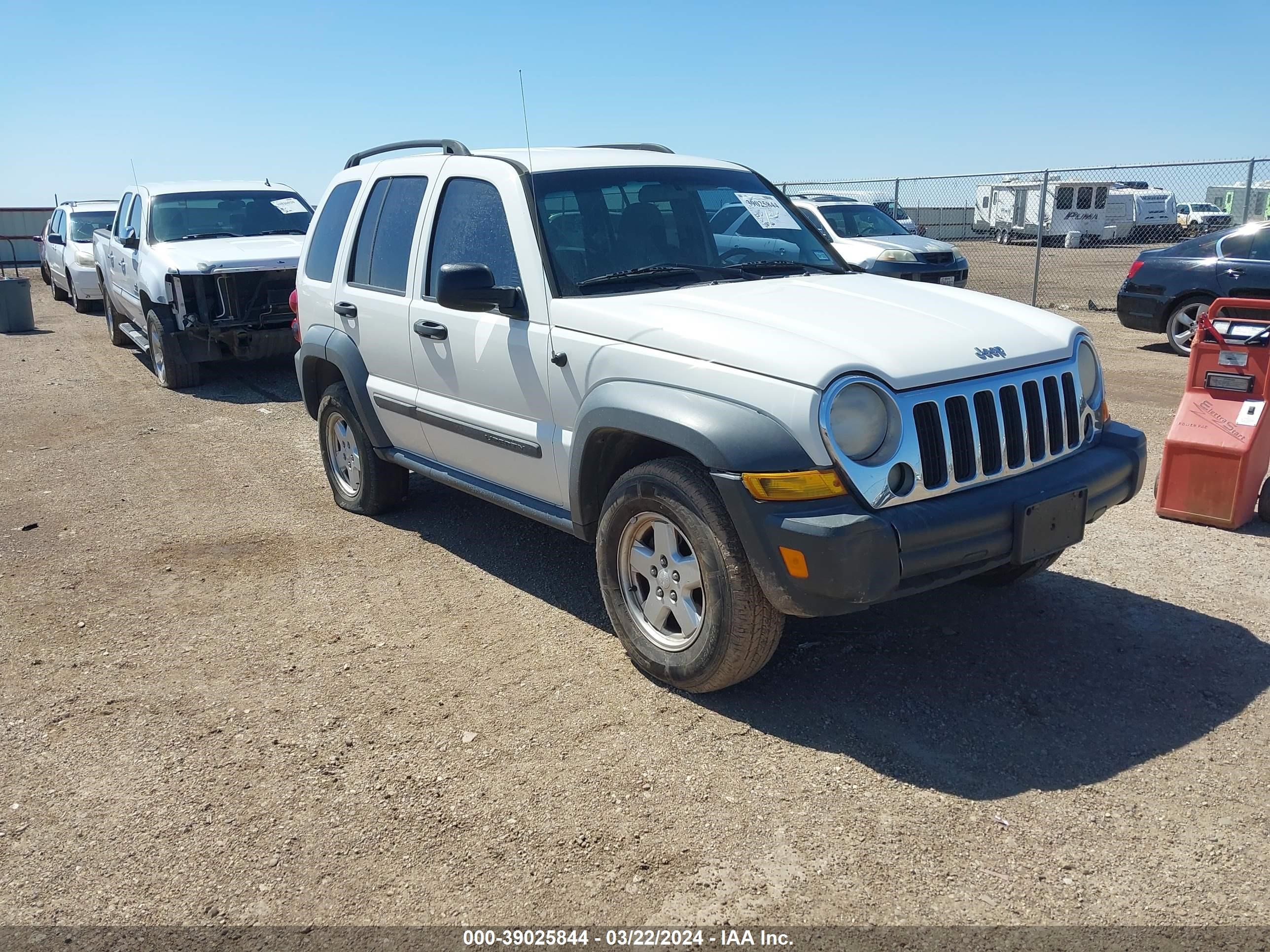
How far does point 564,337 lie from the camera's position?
13.8 ft

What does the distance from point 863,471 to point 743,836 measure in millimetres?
1215

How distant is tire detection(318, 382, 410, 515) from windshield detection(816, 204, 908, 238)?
407 inches

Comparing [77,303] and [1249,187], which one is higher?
[1249,187]

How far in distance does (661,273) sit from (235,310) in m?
7.30

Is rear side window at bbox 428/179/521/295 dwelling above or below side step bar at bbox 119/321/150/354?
above

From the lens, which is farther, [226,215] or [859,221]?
[859,221]

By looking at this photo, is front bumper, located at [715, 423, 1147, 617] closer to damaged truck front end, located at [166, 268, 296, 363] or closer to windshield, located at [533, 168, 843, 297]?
windshield, located at [533, 168, 843, 297]

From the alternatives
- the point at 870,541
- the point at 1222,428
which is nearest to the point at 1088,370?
the point at 870,541

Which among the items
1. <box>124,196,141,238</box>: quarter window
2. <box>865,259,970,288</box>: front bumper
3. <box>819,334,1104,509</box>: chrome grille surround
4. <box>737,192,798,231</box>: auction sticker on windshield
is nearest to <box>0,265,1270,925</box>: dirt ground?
<box>819,334,1104,509</box>: chrome grille surround

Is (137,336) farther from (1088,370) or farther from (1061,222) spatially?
(1061,222)

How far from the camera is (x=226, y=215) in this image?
11586 mm

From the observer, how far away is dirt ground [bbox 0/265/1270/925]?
2904mm

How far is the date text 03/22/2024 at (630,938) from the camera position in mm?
2695

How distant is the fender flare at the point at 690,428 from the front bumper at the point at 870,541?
102 millimetres
